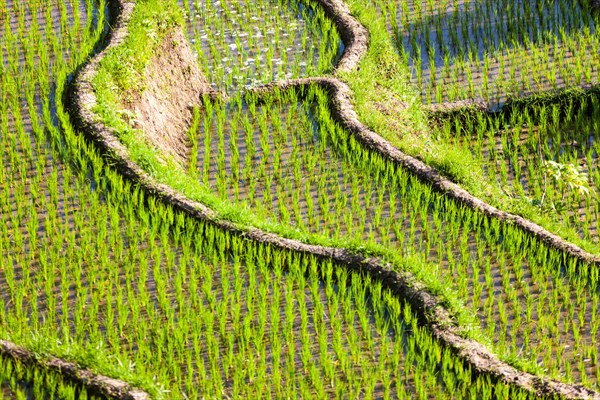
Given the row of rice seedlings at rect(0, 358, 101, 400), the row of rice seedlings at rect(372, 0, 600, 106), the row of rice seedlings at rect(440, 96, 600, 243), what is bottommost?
the row of rice seedlings at rect(0, 358, 101, 400)

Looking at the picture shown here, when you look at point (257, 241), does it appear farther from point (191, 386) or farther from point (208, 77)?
point (208, 77)

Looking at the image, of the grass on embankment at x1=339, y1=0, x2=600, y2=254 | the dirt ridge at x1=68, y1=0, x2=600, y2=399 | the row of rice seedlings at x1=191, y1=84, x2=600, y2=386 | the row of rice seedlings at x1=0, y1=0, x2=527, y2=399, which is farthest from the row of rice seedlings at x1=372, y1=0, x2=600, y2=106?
the row of rice seedlings at x1=0, y1=0, x2=527, y2=399

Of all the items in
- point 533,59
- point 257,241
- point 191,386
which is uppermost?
point 533,59

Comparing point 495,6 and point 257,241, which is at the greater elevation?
point 495,6

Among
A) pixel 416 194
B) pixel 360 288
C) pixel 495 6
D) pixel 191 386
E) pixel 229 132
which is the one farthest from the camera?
pixel 495 6

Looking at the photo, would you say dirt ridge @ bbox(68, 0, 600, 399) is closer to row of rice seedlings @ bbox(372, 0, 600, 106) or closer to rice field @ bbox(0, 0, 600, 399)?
rice field @ bbox(0, 0, 600, 399)

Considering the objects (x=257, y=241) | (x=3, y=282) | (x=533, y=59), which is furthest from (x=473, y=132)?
(x=3, y=282)
